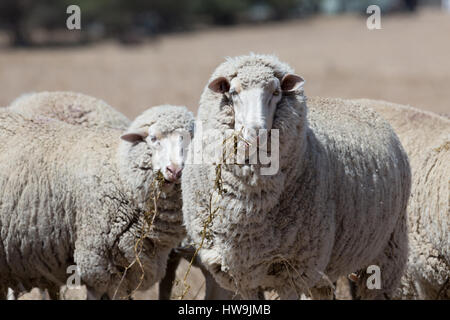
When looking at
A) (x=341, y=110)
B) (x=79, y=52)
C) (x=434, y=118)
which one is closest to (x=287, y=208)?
(x=341, y=110)

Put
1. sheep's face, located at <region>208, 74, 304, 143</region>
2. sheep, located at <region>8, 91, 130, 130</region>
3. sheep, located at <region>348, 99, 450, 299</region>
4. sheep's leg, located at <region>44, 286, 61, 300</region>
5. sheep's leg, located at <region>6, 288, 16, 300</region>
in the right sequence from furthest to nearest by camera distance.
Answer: sheep, located at <region>8, 91, 130, 130</region> < sheep's leg, located at <region>6, 288, 16, 300</region> < sheep's leg, located at <region>44, 286, 61, 300</region> < sheep, located at <region>348, 99, 450, 299</region> < sheep's face, located at <region>208, 74, 304, 143</region>

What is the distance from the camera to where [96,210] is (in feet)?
16.8

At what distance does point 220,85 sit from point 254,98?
0.32 metres

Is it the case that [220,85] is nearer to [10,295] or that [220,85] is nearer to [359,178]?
[359,178]

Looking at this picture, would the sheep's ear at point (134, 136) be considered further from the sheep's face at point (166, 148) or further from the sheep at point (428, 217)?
the sheep at point (428, 217)

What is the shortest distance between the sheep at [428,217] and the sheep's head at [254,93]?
183 centimetres

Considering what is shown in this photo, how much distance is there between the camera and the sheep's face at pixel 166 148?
4902mm

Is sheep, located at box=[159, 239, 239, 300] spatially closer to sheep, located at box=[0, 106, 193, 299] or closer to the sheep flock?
the sheep flock

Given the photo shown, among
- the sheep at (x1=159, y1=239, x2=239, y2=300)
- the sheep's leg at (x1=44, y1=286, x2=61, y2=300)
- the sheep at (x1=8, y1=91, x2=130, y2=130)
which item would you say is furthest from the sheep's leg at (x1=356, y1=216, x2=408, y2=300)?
the sheep at (x1=8, y1=91, x2=130, y2=130)

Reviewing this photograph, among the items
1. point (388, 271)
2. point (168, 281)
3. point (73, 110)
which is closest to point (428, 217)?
point (388, 271)

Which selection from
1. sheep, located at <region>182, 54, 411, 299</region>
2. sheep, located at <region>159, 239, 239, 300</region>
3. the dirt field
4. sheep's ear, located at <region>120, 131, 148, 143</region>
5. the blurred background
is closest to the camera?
sheep, located at <region>182, 54, 411, 299</region>

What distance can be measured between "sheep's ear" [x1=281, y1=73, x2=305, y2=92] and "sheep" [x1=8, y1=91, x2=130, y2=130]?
2287 millimetres

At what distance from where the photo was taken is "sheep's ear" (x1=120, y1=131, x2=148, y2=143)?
5191 mm

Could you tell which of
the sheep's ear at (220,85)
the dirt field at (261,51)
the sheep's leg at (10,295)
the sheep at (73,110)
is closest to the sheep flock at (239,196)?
the sheep's ear at (220,85)
